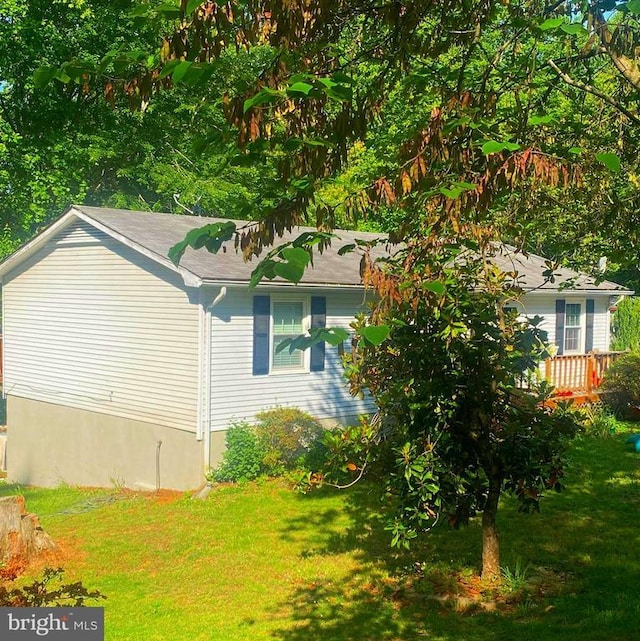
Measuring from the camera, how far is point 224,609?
8398mm

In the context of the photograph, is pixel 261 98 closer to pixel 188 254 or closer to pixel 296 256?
pixel 296 256

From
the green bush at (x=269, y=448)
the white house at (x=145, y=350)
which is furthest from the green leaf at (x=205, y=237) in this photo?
the green bush at (x=269, y=448)

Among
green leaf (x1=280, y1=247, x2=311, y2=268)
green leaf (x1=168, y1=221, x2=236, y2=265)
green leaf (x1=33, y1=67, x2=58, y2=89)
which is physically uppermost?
green leaf (x1=33, y1=67, x2=58, y2=89)

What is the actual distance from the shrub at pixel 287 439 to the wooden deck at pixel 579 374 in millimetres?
7457

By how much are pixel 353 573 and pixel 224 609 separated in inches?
65.2

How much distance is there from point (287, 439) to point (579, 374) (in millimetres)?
9774

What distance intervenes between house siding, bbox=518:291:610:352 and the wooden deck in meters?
0.79

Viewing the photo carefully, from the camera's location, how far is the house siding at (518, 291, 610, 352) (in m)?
20.5

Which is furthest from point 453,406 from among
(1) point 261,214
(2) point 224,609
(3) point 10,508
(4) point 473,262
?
(3) point 10,508

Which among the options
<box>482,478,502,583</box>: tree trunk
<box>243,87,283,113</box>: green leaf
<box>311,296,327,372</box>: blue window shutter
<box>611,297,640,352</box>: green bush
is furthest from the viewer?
<box>611,297,640,352</box>: green bush

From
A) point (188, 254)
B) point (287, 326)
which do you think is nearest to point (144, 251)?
point (188, 254)

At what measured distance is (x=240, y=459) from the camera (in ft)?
47.0

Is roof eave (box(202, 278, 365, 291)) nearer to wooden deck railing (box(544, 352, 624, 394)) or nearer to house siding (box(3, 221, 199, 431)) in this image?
house siding (box(3, 221, 199, 431))

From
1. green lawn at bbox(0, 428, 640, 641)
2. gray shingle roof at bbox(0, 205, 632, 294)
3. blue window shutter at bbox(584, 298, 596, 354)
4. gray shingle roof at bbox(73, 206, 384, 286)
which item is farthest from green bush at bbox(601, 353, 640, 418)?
gray shingle roof at bbox(73, 206, 384, 286)
